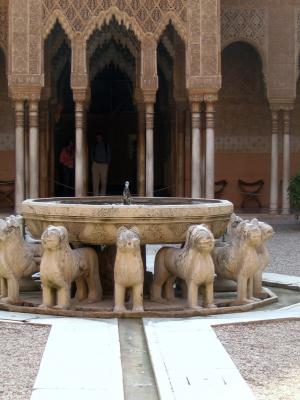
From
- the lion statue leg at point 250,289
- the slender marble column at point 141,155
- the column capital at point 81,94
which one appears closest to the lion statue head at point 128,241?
the lion statue leg at point 250,289

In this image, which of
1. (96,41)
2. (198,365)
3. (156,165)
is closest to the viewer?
(198,365)

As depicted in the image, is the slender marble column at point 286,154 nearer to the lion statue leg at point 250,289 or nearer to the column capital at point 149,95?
the column capital at point 149,95

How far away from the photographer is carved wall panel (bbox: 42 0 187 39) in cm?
1590

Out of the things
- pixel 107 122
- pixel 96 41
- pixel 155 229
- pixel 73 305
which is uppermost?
pixel 96 41

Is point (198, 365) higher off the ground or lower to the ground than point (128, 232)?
lower

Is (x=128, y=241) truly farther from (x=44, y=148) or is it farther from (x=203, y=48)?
(x=44, y=148)

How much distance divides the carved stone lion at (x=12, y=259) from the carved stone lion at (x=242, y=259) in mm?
1830

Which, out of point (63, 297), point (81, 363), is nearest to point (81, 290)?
point (63, 297)

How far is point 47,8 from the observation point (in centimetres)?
1592

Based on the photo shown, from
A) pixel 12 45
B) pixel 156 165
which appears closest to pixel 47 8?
pixel 12 45

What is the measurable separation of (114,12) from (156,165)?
7.33 metres

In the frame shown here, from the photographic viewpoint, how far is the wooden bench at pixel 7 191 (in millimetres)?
19859

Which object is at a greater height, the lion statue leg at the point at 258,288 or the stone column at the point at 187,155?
the stone column at the point at 187,155

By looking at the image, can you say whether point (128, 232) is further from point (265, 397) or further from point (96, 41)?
point (96, 41)
